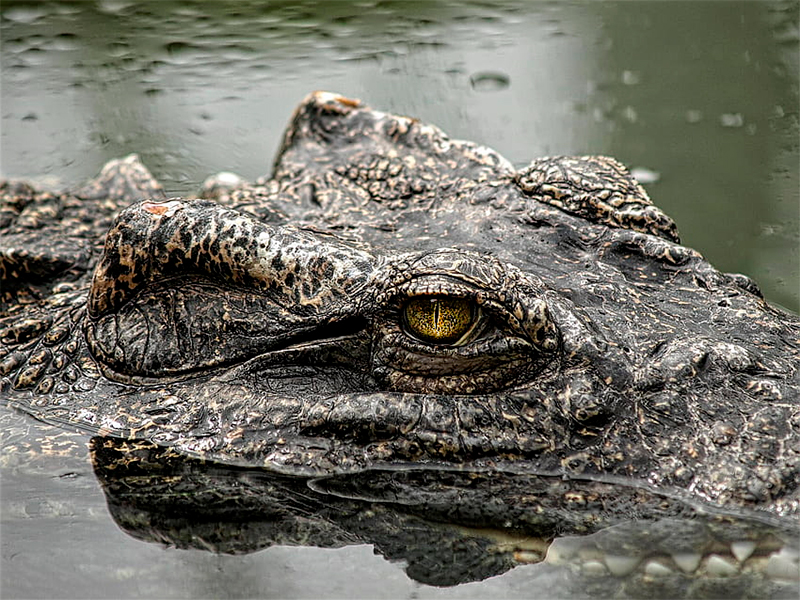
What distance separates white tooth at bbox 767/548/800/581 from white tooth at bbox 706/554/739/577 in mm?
84

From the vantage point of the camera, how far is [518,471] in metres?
2.77

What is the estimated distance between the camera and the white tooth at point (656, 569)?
2426 millimetres

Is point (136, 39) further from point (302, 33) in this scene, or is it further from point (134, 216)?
point (134, 216)

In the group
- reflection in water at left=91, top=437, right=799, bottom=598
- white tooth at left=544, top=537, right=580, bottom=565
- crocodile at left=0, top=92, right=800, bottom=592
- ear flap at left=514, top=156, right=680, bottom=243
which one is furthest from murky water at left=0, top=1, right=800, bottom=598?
white tooth at left=544, top=537, right=580, bottom=565

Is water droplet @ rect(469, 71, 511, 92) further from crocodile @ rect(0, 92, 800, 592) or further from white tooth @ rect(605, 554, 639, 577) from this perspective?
white tooth @ rect(605, 554, 639, 577)

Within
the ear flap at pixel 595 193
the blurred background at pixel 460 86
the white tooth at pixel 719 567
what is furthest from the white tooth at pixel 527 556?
the blurred background at pixel 460 86

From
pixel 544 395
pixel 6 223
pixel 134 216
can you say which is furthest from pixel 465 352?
pixel 6 223

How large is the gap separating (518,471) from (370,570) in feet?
1.68

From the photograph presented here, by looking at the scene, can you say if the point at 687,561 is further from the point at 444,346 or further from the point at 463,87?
the point at 463,87

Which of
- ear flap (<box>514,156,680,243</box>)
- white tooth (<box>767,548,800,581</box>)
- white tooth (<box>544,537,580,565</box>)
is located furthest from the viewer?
ear flap (<box>514,156,680,243</box>)

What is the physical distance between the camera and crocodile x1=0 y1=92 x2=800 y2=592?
2688mm

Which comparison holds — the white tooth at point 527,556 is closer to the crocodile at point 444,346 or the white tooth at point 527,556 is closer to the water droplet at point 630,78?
the crocodile at point 444,346

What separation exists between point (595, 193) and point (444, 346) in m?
0.93

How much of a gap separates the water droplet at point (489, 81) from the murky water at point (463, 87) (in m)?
0.02
